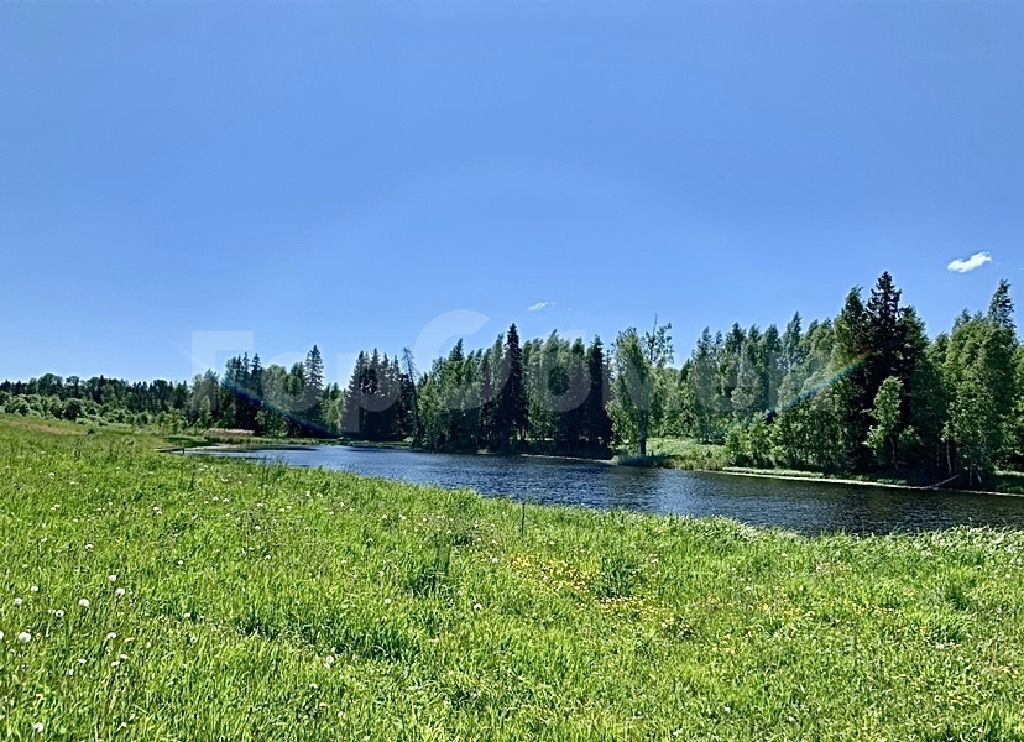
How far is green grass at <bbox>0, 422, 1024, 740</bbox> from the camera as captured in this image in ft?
17.1

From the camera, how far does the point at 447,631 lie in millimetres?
7664

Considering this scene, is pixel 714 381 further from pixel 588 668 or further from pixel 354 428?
pixel 588 668

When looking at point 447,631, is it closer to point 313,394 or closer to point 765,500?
point 765,500

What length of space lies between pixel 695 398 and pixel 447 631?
102 m

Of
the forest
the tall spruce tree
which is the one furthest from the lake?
the tall spruce tree

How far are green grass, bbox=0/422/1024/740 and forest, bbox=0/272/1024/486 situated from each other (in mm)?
52711

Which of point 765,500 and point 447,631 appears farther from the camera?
point 765,500

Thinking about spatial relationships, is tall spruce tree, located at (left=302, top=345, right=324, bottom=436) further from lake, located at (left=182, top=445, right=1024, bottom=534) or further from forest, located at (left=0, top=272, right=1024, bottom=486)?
lake, located at (left=182, top=445, right=1024, bottom=534)

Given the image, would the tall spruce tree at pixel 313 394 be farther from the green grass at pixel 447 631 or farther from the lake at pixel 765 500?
the green grass at pixel 447 631

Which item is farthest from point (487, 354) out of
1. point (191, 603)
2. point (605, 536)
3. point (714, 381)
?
point (191, 603)

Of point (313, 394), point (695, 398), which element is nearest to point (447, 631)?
point (695, 398)

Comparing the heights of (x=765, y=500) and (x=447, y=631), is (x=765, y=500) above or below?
below

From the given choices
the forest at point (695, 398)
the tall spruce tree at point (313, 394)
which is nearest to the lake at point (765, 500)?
the forest at point (695, 398)

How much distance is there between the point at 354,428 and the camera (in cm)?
14662
